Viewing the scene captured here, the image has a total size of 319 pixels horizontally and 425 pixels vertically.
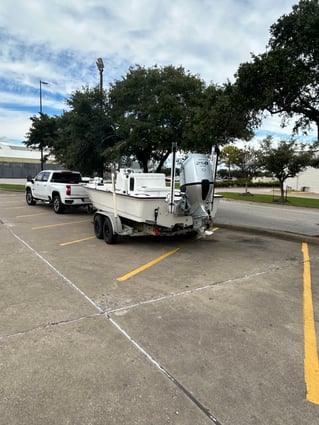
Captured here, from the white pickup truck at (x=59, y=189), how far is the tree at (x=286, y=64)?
729 cm

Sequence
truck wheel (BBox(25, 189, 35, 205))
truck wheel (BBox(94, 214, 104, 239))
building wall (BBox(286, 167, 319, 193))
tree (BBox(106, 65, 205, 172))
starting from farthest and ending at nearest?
1. building wall (BBox(286, 167, 319, 193))
2. truck wheel (BBox(25, 189, 35, 205))
3. tree (BBox(106, 65, 205, 172))
4. truck wheel (BBox(94, 214, 104, 239))

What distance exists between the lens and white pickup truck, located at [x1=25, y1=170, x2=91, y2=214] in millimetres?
12867

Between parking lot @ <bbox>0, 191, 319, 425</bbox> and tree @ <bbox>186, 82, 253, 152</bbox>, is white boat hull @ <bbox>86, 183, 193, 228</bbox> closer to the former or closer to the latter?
parking lot @ <bbox>0, 191, 319, 425</bbox>

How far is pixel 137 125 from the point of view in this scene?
1124 cm

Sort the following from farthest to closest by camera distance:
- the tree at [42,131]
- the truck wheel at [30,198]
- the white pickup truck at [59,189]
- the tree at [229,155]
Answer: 1. the tree at [229,155]
2. the tree at [42,131]
3. the truck wheel at [30,198]
4. the white pickup truck at [59,189]

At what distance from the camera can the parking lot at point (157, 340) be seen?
2426 mm

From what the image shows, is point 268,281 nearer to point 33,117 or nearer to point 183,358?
point 183,358

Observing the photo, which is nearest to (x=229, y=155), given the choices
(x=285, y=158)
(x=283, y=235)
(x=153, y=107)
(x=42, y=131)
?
(x=285, y=158)

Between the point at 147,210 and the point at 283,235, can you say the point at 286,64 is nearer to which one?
the point at 147,210

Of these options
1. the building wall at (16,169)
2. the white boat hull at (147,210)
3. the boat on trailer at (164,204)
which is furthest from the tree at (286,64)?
the building wall at (16,169)

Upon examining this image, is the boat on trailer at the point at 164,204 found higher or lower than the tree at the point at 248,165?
lower

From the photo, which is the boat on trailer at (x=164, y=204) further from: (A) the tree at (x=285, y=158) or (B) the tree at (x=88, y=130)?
(A) the tree at (x=285, y=158)

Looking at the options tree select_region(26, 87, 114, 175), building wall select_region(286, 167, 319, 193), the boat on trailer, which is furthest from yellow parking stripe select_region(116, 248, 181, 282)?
building wall select_region(286, 167, 319, 193)

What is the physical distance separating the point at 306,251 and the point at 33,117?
24.9 m
